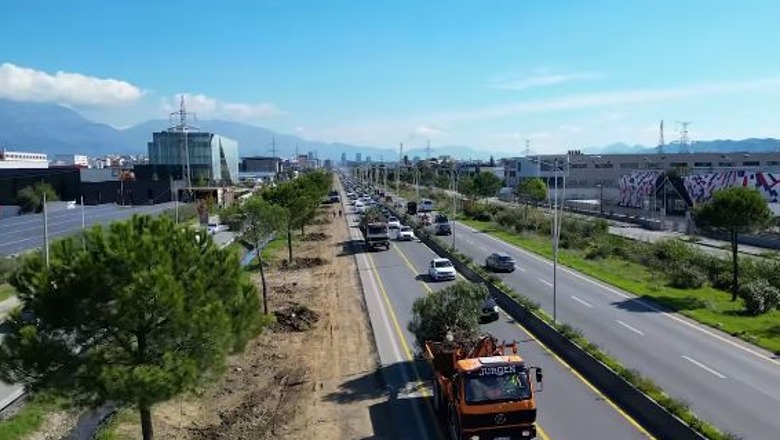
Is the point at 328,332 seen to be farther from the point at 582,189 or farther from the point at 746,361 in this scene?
the point at 582,189

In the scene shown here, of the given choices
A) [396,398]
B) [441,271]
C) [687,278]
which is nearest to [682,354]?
[396,398]

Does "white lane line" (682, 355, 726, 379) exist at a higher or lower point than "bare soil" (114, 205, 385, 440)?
higher

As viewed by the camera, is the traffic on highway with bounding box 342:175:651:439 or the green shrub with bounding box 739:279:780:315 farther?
the green shrub with bounding box 739:279:780:315

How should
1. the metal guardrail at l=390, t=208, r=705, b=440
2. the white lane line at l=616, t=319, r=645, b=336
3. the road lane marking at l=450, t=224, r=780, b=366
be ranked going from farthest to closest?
the white lane line at l=616, t=319, r=645, b=336 → the road lane marking at l=450, t=224, r=780, b=366 → the metal guardrail at l=390, t=208, r=705, b=440

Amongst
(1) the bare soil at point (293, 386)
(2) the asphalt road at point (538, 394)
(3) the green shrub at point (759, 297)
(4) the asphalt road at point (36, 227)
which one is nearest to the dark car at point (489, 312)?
(2) the asphalt road at point (538, 394)

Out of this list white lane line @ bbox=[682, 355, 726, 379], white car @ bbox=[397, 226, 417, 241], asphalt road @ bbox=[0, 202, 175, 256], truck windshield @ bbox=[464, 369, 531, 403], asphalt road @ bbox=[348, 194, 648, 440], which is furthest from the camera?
white car @ bbox=[397, 226, 417, 241]

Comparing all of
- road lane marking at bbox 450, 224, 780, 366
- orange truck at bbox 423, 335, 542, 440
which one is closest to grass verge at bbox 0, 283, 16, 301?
orange truck at bbox 423, 335, 542, 440

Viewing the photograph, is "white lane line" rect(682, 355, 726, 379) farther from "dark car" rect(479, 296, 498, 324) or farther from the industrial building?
the industrial building

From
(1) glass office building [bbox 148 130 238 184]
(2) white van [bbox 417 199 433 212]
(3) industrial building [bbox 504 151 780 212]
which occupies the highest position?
(1) glass office building [bbox 148 130 238 184]
